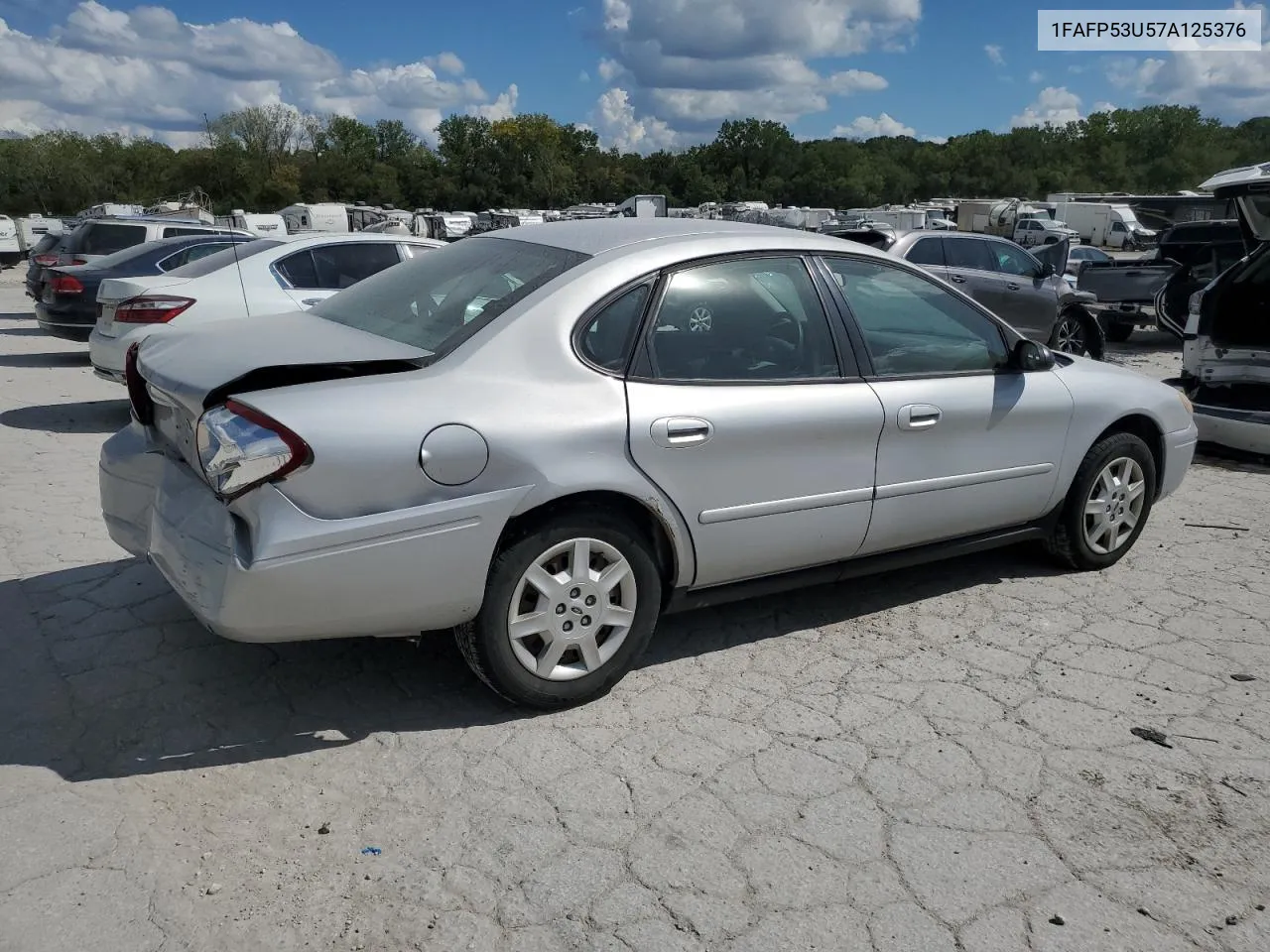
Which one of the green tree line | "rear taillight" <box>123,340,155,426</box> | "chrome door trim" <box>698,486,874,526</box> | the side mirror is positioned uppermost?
the green tree line

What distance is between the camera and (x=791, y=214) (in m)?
46.4

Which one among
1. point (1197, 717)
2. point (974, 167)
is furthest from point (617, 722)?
point (974, 167)

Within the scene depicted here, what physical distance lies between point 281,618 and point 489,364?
3.26ft

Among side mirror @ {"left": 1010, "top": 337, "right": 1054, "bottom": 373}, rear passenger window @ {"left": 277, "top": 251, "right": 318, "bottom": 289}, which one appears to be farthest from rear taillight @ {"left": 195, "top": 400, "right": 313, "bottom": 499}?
rear passenger window @ {"left": 277, "top": 251, "right": 318, "bottom": 289}

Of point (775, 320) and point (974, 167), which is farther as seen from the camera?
point (974, 167)

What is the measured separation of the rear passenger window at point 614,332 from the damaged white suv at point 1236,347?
5.55 meters

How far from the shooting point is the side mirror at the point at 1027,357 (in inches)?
175

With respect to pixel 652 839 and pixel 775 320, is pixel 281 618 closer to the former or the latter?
pixel 652 839

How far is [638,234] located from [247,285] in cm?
518

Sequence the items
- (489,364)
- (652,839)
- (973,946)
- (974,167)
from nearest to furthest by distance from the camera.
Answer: (973,946)
(652,839)
(489,364)
(974,167)

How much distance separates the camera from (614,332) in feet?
11.5

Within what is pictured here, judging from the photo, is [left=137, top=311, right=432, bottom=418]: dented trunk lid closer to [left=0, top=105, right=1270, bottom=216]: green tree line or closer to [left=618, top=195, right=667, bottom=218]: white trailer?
[left=618, top=195, right=667, bottom=218]: white trailer

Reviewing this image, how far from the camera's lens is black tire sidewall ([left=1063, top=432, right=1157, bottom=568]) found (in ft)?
15.7

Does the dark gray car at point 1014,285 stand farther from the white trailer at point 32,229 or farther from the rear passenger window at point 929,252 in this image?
the white trailer at point 32,229
